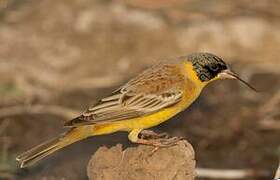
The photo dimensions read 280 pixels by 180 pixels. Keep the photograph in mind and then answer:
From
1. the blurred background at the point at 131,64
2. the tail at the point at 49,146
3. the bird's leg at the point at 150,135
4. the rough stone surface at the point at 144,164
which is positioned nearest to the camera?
the rough stone surface at the point at 144,164

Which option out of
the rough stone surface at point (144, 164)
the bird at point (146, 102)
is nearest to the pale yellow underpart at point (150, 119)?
the bird at point (146, 102)

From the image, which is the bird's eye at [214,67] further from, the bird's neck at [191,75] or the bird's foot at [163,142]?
the bird's foot at [163,142]

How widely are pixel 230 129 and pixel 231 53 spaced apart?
2087mm

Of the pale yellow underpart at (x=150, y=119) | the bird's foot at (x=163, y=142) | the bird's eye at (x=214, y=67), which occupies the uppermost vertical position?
the bird's eye at (x=214, y=67)

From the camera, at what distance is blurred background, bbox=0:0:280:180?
11.0 meters

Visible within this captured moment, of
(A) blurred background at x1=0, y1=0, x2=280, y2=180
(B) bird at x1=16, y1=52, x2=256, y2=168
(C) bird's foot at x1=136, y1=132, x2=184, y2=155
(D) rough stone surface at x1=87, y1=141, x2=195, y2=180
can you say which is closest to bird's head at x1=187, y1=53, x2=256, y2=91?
(B) bird at x1=16, y1=52, x2=256, y2=168

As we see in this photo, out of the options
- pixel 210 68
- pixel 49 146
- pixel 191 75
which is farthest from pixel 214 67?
pixel 49 146

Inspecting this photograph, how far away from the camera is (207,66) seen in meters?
8.13

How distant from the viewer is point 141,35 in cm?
1326

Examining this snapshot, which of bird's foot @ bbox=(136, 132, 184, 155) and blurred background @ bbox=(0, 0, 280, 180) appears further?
blurred background @ bbox=(0, 0, 280, 180)

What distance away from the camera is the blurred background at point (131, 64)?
36.2 ft

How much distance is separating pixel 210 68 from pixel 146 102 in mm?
594

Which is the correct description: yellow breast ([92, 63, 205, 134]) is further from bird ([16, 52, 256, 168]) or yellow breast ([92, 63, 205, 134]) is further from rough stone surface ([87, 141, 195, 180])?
rough stone surface ([87, 141, 195, 180])

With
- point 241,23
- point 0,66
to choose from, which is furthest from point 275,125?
point 0,66
